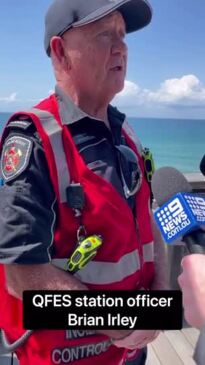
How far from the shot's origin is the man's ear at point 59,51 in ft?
4.59

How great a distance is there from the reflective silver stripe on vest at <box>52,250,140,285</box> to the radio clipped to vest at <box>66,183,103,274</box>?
0.03m

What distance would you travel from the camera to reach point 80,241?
1238 millimetres

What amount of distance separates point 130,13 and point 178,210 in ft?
2.77

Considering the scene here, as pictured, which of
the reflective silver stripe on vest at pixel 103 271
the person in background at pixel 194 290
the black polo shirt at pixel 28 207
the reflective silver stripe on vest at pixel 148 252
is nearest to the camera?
the person in background at pixel 194 290

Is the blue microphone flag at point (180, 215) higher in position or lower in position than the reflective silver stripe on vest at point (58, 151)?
lower

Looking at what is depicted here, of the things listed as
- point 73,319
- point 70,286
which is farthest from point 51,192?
point 73,319

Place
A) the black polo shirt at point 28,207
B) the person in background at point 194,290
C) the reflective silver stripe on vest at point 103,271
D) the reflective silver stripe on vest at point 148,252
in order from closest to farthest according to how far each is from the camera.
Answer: the person in background at point 194,290, the black polo shirt at point 28,207, the reflective silver stripe on vest at point 103,271, the reflective silver stripe on vest at point 148,252

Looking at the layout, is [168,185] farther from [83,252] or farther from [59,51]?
[59,51]

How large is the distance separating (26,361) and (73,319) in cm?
30

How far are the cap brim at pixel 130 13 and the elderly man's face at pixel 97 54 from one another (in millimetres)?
34

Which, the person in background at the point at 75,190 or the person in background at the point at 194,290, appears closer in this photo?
the person in background at the point at 194,290

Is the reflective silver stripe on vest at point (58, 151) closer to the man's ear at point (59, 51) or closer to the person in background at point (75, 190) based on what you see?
the person in background at point (75, 190)

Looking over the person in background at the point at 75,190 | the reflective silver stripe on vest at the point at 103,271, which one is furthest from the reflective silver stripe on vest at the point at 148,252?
the reflective silver stripe on vest at the point at 103,271

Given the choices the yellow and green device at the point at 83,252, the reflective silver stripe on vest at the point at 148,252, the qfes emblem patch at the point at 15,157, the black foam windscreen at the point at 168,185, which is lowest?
the reflective silver stripe on vest at the point at 148,252
